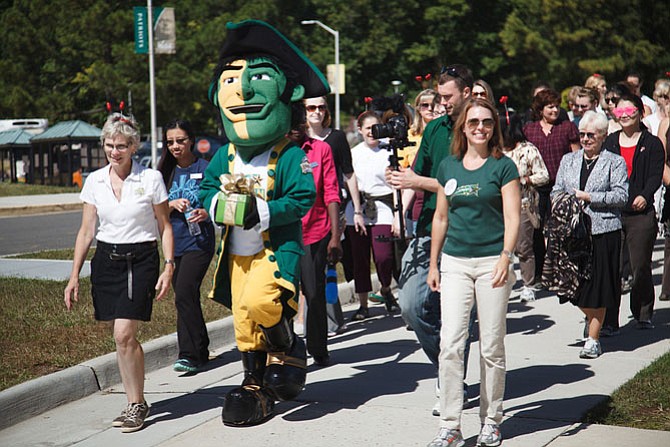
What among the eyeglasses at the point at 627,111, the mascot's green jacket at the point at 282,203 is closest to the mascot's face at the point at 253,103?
the mascot's green jacket at the point at 282,203

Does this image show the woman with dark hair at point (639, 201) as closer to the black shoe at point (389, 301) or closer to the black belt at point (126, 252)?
the black shoe at point (389, 301)

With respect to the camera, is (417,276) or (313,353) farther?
(313,353)

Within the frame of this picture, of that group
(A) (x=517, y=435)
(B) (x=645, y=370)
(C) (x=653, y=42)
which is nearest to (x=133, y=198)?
(A) (x=517, y=435)

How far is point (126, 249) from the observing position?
5.81 metres

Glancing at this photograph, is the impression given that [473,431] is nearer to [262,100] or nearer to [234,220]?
[234,220]

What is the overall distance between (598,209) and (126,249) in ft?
12.6

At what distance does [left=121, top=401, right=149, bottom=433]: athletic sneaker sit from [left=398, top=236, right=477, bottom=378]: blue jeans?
5.53ft

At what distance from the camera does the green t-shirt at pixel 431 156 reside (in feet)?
19.4

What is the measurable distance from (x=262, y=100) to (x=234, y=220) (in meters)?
0.83

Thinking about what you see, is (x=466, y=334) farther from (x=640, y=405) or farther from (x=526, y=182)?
(x=526, y=182)

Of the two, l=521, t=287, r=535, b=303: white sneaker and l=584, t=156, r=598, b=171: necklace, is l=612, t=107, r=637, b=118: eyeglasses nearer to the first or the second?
l=584, t=156, r=598, b=171: necklace

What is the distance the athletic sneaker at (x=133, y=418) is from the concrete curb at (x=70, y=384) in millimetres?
796

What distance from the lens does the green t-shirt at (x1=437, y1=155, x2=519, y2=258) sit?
17.1 ft

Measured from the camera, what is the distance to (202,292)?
9891 millimetres
